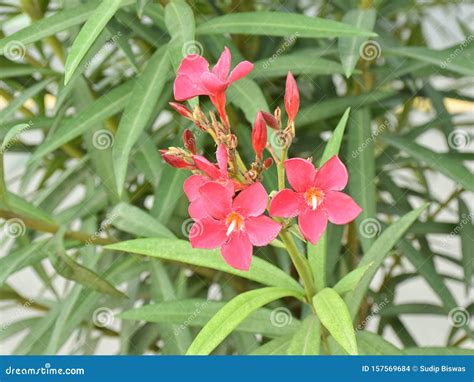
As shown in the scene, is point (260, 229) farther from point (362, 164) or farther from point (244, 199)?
point (362, 164)

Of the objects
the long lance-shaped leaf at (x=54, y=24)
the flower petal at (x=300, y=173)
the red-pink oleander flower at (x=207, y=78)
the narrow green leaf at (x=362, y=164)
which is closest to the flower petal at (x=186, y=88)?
the red-pink oleander flower at (x=207, y=78)

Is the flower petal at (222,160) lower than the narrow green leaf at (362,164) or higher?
lower

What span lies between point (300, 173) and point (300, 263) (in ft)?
0.56

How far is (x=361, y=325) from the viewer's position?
1.17 metres

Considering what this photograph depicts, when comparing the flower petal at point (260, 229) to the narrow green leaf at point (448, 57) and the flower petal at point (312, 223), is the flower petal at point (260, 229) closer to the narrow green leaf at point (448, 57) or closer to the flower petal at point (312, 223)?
the flower petal at point (312, 223)

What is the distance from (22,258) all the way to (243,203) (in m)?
0.51

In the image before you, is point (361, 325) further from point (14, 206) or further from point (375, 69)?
point (14, 206)

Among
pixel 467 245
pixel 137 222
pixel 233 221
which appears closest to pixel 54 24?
pixel 137 222

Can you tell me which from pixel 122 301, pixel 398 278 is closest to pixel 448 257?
pixel 398 278

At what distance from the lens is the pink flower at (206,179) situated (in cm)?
60

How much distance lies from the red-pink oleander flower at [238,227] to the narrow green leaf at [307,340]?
21 centimetres

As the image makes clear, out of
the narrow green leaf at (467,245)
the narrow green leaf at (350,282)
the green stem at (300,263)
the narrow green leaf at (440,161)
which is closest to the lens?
the green stem at (300,263)

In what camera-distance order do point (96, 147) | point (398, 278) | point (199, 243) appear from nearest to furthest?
1. point (199, 243)
2. point (96, 147)
3. point (398, 278)

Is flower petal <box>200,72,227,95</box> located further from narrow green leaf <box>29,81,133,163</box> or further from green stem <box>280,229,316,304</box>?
narrow green leaf <box>29,81,133,163</box>
